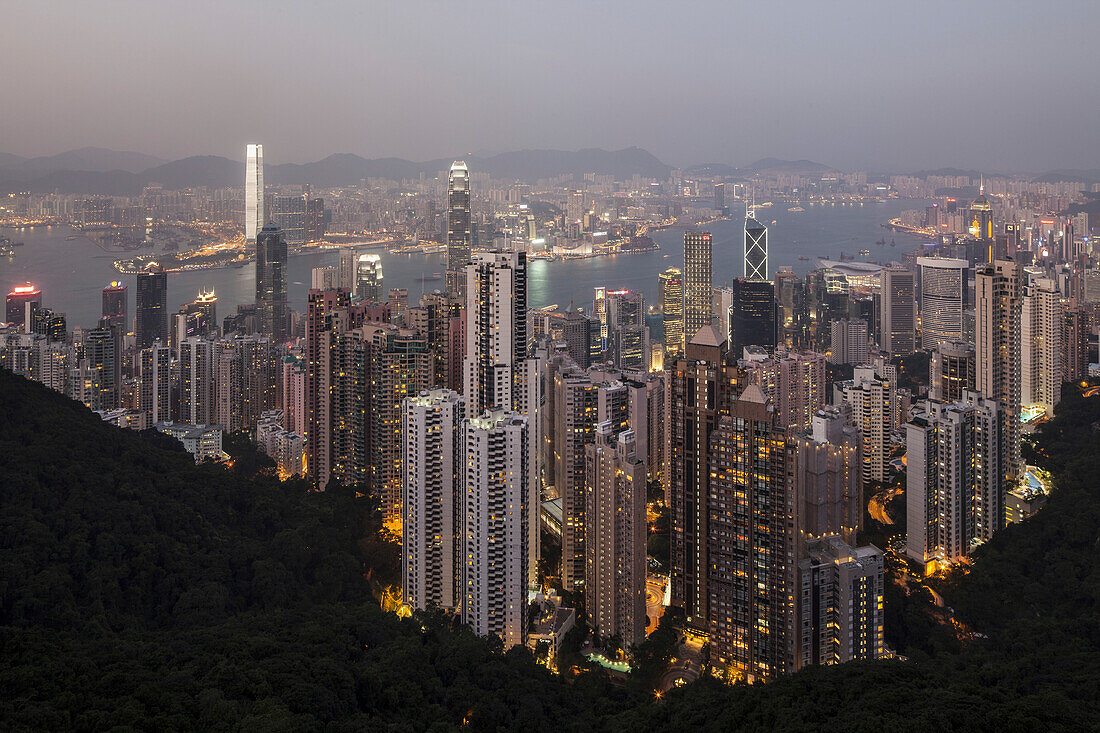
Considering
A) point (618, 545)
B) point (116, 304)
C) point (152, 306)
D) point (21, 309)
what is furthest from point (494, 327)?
point (152, 306)

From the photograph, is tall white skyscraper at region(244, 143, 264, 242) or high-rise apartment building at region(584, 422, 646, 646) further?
tall white skyscraper at region(244, 143, 264, 242)

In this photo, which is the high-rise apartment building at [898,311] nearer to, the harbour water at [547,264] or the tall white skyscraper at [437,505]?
the harbour water at [547,264]

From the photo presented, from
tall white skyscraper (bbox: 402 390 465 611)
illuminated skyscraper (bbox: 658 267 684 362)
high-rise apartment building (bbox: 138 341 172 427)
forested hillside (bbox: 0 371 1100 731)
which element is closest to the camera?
forested hillside (bbox: 0 371 1100 731)

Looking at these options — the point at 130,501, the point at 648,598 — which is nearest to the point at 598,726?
the point at 648,598

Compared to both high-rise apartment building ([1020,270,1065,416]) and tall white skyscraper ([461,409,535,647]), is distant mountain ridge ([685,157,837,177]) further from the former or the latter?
tall white skyscraper ([461,409,535,647])

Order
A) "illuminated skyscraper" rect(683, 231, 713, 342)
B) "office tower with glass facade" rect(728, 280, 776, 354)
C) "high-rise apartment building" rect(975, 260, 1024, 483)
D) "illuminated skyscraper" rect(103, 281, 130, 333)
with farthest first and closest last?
"illuminated skyscraper" rect(683, 231, 713, 342)
"office tower with glass facade" rect(728, 280, 776, 354)
"illuminated skyscraper" rect(103, 281, 130, 333)
"high-rise apartment building" rect(975, 260, 1024, 483)

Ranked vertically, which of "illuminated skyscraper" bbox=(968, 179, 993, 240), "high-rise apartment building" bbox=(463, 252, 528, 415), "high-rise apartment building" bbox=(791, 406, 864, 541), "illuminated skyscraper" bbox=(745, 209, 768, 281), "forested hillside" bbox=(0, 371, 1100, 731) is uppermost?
"illuminated skyscraper" bbox=(968, 179, 993, 240)

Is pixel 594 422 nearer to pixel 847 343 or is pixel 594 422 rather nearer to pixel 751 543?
pixel 751 543

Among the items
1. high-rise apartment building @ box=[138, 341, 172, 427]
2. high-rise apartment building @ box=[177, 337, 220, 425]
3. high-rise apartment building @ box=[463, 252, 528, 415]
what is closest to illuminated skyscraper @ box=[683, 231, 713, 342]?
high-rise apartment building @ box=[177, 337, 220, 425]
